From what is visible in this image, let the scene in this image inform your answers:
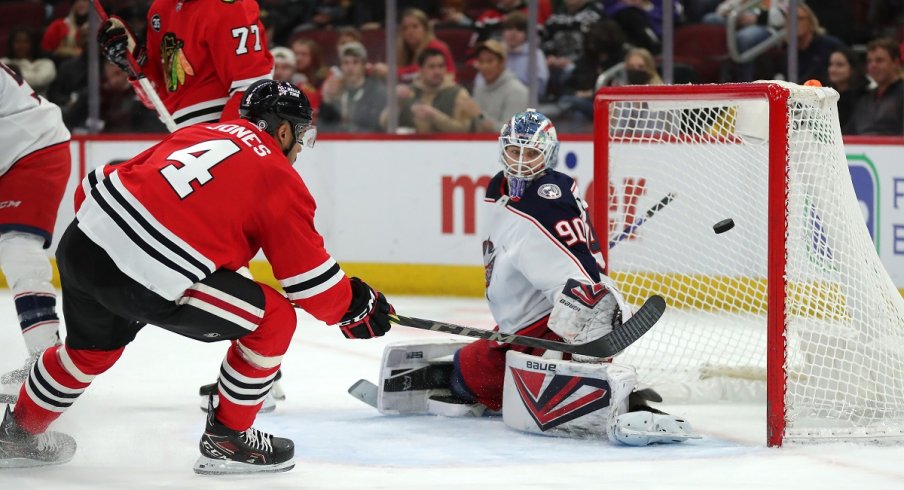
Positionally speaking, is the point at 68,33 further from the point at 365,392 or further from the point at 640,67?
the point at 365,392

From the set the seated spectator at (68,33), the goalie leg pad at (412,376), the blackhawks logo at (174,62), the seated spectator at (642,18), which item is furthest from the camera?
the seated spectator at (68,33)

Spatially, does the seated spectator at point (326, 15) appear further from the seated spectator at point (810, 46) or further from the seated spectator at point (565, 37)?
the seated spectator at point (810, 46)

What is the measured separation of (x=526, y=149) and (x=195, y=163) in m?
1.00

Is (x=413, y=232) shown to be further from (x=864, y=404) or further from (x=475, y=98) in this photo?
(x=864, y=404)

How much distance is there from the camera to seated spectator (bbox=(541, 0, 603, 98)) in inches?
238

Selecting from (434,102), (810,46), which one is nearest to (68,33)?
(434,102)

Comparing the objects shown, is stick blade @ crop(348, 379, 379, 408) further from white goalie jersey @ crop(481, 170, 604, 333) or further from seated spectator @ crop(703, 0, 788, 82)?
seated spectator @ crop(703, 0, 788, 82)

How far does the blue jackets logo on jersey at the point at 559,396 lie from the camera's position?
3.29m

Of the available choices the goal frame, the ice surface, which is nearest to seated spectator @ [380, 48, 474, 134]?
the ice surface

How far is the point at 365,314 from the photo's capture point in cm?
287

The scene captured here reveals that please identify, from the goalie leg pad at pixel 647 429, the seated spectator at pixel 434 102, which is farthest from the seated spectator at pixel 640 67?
the goalie leg pad at pixel 647 429

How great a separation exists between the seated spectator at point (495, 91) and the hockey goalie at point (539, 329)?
251 centimetres

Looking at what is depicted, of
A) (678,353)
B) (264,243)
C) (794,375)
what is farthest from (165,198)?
(678,353)

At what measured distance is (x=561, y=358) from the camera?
341 cm
